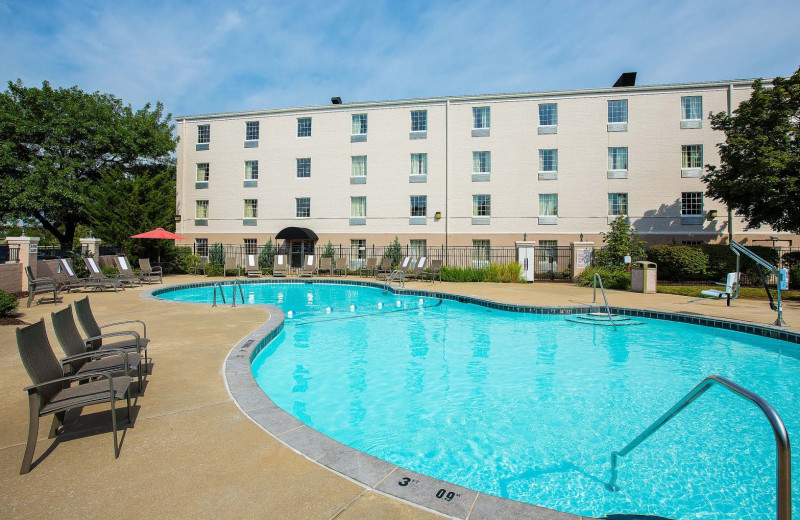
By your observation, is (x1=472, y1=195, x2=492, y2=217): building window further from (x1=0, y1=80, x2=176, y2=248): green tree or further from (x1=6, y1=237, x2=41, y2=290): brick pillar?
(x1=6, y1=237, x2=41, y2=290): brick pillar

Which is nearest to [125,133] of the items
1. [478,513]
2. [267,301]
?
[267,301]

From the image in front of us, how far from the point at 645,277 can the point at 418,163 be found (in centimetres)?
1480

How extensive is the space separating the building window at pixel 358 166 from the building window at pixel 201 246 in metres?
11.2

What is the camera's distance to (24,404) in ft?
14.4

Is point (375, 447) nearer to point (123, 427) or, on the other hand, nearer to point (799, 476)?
point (123, 427)

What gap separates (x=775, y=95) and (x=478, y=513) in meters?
24.3

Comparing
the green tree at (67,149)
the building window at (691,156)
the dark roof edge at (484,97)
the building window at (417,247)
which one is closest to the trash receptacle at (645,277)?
the building window at (691,156)

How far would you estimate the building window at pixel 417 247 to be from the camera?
25953 mm

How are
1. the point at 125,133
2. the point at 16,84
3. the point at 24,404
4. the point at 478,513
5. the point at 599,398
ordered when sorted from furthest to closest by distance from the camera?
the point at 125,133, the point at 16,84, the point at 599,398, the point at 24,404, the point at 478,513

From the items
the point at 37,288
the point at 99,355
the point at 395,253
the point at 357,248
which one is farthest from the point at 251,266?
the point at 99,355

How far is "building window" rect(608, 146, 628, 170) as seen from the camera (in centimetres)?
2436

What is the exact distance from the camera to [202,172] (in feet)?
95.5

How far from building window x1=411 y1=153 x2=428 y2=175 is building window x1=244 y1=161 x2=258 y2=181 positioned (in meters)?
10.8

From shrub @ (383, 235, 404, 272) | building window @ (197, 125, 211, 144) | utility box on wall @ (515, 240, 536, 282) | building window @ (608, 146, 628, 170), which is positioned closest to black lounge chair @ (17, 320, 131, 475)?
utility box on wall @ (515, 240, 536, 282)
